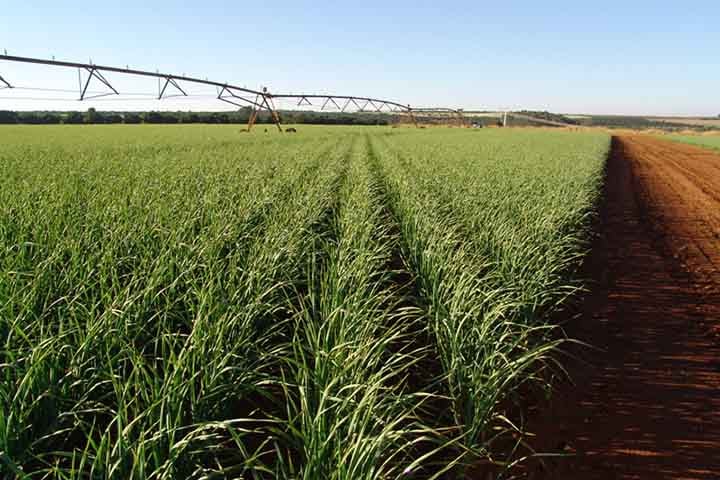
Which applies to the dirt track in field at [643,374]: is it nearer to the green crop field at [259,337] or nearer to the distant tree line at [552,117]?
the green crop field at [259,337]

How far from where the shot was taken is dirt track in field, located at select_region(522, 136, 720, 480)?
9.37 ft

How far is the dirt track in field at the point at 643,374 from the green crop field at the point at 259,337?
13.5 inches

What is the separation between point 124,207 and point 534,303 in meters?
5.02

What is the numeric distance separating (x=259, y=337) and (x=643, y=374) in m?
3.18

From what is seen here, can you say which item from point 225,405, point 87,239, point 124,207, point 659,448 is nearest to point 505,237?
point 659,448

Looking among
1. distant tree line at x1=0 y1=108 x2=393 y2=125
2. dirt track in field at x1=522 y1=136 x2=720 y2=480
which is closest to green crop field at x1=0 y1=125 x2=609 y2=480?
dirt track in field at x1=522 y1=136 x2=720 y2=480

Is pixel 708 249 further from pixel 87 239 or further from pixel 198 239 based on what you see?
pixel 87 239

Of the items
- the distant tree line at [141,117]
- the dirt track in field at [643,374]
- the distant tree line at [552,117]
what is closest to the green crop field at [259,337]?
the dirt track in field at [643,374]

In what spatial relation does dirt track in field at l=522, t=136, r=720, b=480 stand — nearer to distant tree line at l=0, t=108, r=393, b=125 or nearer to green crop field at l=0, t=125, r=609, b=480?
green crop field at l=0, t=125, r=609, b=480

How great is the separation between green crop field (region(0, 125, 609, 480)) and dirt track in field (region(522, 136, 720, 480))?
0.34 m

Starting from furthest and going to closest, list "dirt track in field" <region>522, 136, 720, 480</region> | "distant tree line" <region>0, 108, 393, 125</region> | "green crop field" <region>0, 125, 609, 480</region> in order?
"distant tree line" <region>0, 108, 393, 125</region>, "dirt track in field" <region>522, 136, 720, 480</region>, "green crop field" <region>0, 125, 609, 480</region>

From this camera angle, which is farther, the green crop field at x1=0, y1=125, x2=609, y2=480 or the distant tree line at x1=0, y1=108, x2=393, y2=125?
the distant tree line at x1=0, y1=108, x2=393, y2=125

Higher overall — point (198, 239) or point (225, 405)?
point (198, 239)

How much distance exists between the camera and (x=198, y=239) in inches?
182
